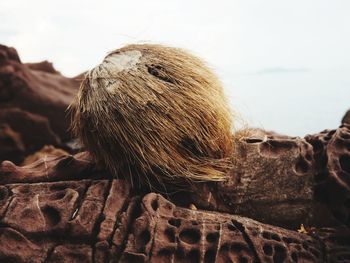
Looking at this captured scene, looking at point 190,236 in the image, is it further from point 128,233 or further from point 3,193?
point 3,193

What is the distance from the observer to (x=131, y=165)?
141 inches

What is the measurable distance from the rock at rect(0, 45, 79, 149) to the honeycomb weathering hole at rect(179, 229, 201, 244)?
17.7ft

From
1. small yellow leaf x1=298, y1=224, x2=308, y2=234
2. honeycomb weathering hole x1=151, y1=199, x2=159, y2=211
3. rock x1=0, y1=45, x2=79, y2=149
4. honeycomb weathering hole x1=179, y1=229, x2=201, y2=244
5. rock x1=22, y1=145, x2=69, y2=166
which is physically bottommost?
rock x1=22, y1=145, x2=69, y2=166

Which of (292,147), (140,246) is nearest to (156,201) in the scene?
(140,246)

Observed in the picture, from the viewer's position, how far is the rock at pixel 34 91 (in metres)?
8.90

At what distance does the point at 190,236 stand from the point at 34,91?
6.88 m

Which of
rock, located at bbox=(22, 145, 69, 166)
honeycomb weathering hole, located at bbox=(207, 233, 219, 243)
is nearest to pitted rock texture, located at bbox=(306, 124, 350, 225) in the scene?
honeycomb weathering hole, located at bbox=(207, 233, 219, 243)

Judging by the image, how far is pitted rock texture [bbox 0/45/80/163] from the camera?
897 cm

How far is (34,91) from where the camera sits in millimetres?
9477

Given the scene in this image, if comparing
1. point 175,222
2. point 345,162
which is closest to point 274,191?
point 345,162

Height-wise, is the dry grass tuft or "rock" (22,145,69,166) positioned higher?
the dry grass tuft

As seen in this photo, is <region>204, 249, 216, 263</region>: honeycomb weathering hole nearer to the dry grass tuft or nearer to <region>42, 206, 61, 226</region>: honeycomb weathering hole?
the dry grass tuft

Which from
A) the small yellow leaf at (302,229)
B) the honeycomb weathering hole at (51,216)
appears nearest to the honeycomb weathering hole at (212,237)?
the small yellow leaf at (302,229)

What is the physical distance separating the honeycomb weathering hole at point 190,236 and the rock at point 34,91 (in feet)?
17.7
